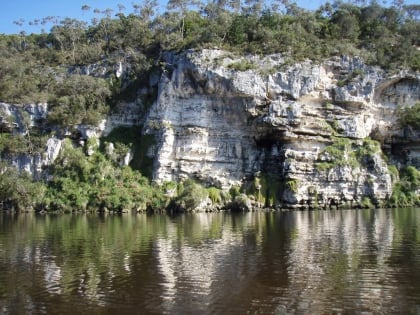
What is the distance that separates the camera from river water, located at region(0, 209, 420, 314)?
61.9ft

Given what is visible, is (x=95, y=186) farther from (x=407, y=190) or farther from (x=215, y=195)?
(x=407, y=190)

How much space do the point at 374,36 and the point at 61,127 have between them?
62636mm

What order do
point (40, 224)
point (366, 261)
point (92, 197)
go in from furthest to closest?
point (92, 197) → point (40, 224) → point (366, 261)

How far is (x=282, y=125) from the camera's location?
258 ft

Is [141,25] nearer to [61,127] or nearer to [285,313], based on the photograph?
[61,127]

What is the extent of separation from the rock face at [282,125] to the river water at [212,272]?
37.3 metres

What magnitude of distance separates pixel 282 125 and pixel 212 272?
5603cm

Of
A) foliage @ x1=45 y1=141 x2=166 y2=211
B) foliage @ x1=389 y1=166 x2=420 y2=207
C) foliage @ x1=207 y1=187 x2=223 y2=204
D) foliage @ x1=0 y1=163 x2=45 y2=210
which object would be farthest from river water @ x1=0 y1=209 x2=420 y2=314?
foliage @ x1=389 y1=166 x2=420 y2=207

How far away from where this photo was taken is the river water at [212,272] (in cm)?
1886

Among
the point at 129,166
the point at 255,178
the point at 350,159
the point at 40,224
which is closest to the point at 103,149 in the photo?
the point at 129,166

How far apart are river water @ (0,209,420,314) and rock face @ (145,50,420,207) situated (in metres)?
37.3

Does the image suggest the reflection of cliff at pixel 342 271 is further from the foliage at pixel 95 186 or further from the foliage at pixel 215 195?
the foliage at pixel 95 186

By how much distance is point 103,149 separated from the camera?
273 feet

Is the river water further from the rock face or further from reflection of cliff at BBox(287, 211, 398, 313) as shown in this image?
the rock face
